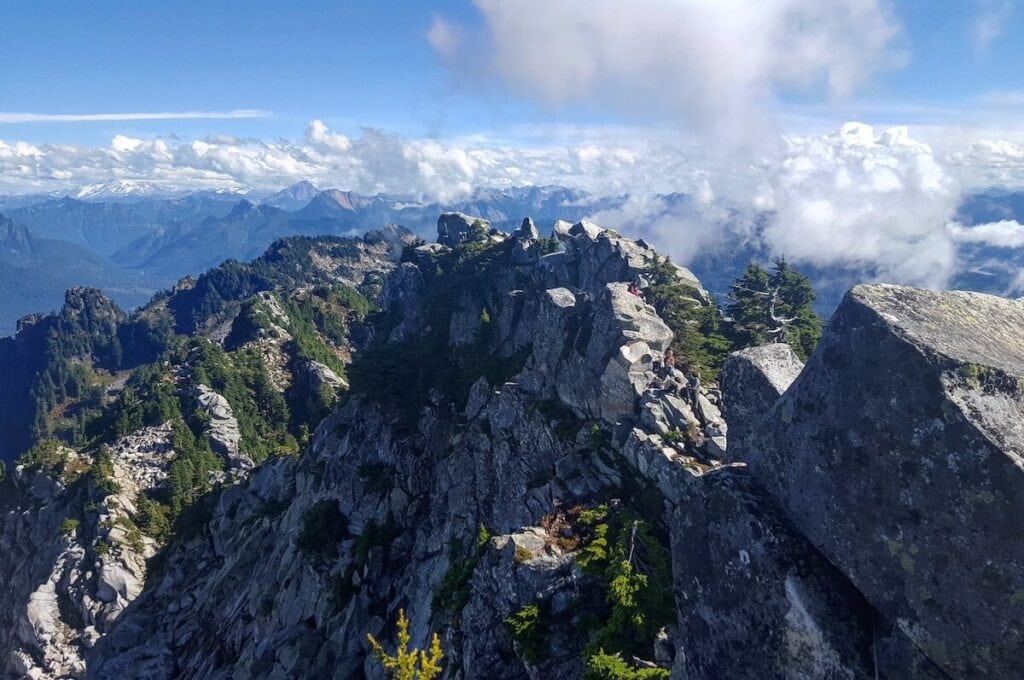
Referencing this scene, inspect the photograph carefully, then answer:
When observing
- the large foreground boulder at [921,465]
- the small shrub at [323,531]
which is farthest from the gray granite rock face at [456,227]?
the large foreground boulder at [921,465]

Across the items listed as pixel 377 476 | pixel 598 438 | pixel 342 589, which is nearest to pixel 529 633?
pixel 598 438

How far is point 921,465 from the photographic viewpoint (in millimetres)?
10344

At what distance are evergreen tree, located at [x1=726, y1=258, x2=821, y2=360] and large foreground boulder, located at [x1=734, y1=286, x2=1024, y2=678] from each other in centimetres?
2872

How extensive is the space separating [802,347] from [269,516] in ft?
189

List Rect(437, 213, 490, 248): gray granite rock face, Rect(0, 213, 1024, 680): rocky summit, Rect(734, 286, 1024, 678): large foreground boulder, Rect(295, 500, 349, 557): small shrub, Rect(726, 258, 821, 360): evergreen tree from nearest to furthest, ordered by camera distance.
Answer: Rect(734, 286, 1024, 678): large foreground boulder, Rect(0, 213, 1024, 680): rocky summit, Rect(726, 258, 821, 360): evergreen tree, Rect(295, 500, 349, 557): small shrub, Rect(437, 213, 490, 248): gray granite rock face

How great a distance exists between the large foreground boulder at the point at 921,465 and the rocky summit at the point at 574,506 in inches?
1.7

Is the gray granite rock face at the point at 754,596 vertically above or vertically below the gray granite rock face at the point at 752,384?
below

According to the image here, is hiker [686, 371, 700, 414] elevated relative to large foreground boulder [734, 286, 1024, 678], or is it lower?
lower

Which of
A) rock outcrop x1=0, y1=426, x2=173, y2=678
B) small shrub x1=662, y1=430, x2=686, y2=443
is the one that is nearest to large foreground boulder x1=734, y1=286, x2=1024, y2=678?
small shrub x1=662, y1=430, x2=686, y2=443

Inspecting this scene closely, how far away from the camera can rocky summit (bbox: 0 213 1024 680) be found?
10406 millimetres

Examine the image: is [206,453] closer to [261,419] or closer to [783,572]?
[261,419]

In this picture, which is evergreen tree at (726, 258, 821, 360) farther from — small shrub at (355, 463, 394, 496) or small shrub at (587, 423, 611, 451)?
small shrub at (355, 463, 394, 496)

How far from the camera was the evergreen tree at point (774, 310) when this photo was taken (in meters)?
41.4

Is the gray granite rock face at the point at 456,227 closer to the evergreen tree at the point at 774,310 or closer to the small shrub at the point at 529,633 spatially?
the evergreen tree at the point at 774,310
